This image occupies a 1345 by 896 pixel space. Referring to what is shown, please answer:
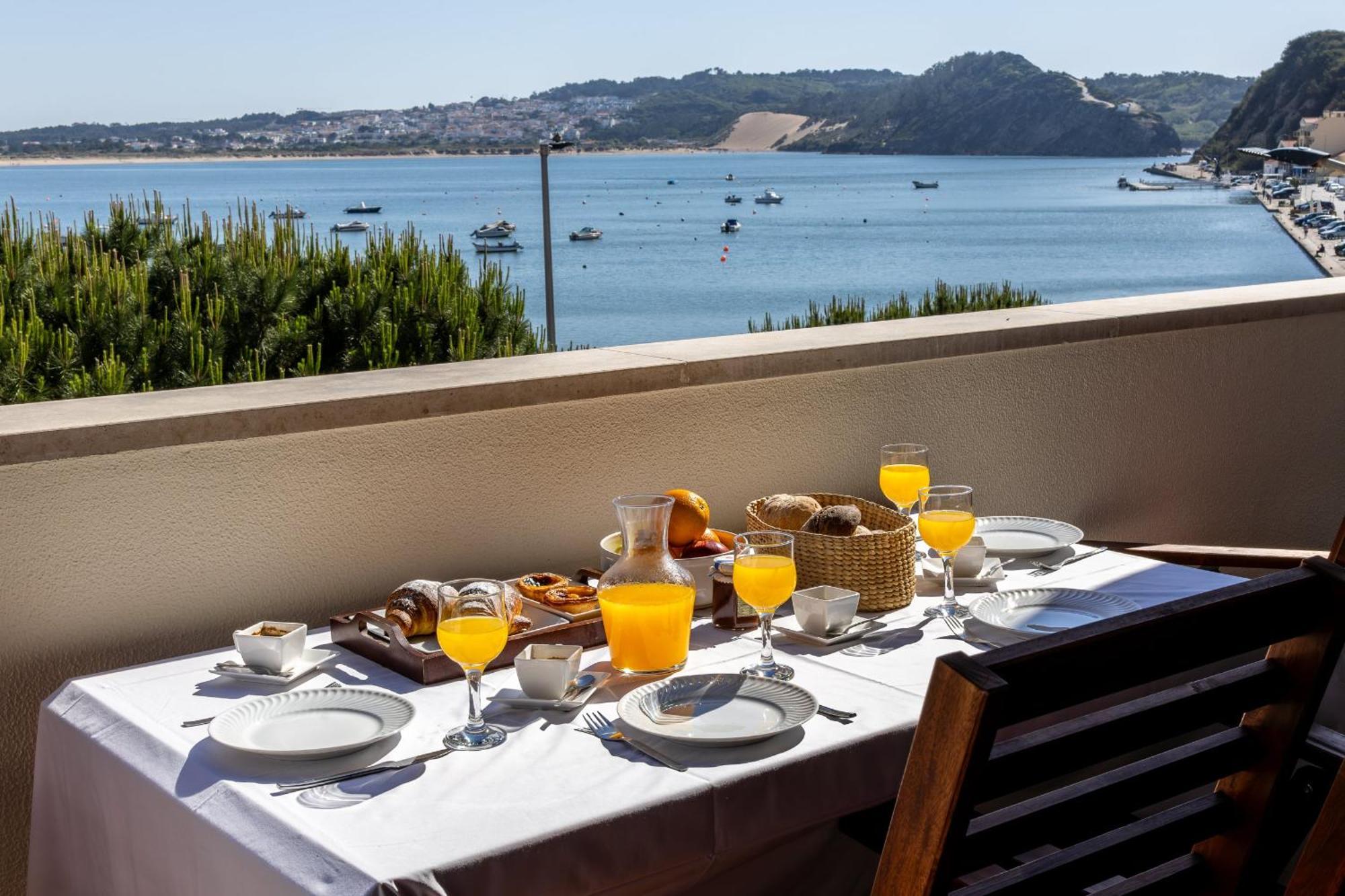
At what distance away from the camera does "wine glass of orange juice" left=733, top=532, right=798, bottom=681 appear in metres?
1.77

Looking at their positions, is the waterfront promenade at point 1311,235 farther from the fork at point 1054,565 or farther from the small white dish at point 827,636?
the small white dish at point 827,636

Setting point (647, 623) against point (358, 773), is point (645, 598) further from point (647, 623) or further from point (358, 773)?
point (358, 773)

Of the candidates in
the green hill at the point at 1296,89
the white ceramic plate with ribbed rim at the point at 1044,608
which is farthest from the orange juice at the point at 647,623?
the green hill at the point at 1296,89

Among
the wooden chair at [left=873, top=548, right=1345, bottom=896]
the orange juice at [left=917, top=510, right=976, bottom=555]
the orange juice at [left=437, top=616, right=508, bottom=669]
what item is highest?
the wooden chair at [left=873, top=548, right=1345, bottom=896]

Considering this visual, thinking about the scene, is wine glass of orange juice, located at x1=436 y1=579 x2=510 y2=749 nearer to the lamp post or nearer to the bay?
the bay

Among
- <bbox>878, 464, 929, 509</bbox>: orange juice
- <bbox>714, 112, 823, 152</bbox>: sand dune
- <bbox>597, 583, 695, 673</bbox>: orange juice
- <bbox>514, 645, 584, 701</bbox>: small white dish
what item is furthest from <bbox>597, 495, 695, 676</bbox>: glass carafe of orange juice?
<bbox>714, 112, 823, 152</bbox>: sand dune

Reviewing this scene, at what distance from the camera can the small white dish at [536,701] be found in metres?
1.68

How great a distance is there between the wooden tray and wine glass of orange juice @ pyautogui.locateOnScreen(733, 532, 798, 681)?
0.90ft

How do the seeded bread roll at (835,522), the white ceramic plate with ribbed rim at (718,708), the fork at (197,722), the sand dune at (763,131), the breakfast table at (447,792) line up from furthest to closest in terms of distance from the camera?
the sand dune at (763,131) < the seeded bread roll at (835,522) < the fork at (197,722) < the white ceramic plate with ribbed rim at (718,708) < the breakfast table at (447,792)

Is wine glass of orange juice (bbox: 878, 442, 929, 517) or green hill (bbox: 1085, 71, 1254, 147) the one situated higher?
wine glass of orange juice (bbox: 878, 442, 929, 517)

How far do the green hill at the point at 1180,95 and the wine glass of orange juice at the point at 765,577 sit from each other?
81.3 metres

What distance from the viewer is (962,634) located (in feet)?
6.49

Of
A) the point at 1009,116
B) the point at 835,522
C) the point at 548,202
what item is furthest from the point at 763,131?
the point at 835,522

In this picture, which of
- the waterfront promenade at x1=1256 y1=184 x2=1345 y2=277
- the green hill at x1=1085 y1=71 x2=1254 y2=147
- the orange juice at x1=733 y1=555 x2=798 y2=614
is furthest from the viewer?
the green hill at x1=1085 y1=71 x2=1254 y2=147
